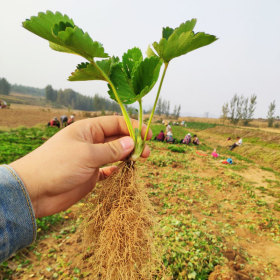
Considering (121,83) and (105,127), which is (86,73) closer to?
(121,83)

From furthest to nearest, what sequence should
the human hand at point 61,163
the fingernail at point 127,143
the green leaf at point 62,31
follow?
1. the fingernail at point 127,143
2. the human hand at point 61,163
3. the green leaf at point 62,31

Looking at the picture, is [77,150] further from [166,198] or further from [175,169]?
[175,169]

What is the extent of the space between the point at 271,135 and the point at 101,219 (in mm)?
26720

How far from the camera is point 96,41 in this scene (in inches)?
51.7

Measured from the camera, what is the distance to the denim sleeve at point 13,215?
1354 millimetres

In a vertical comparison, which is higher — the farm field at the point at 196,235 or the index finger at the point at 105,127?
the index finger at the point at 105,127

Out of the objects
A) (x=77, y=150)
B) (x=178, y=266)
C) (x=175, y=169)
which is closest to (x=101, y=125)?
(x=77, y=150)

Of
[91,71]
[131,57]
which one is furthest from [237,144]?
[91,71]

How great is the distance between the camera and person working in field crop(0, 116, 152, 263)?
139 centimetres

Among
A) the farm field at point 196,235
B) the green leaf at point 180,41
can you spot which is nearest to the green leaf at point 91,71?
the green leaf at point 180,41

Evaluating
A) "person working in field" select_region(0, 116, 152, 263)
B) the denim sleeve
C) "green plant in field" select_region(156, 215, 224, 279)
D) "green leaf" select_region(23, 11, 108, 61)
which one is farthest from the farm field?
"green leaf" select_region(23, 11, 108, 61)

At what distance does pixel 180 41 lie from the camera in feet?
4.66

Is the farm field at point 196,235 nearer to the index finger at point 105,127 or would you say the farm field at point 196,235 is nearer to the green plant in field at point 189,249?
the green plant in field at point 189,249

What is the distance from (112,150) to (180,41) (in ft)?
3.79
